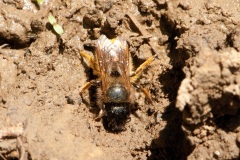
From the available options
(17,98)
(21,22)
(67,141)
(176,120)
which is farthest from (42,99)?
(176,120)

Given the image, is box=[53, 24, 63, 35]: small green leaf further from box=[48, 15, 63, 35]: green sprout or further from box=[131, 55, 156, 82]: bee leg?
box=[131, 55, 156, 82]: bee leg

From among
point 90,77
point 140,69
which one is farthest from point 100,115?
point 140,69

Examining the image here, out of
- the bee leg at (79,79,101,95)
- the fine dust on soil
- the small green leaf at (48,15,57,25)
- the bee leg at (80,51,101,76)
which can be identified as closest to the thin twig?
the fine dust on soil

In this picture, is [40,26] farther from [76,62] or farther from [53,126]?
[53,126]

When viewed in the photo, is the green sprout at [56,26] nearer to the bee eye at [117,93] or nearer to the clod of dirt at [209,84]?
the bee eye at [117,93]

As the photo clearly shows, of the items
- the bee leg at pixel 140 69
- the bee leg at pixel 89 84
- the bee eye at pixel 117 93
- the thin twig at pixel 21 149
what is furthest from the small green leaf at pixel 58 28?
the thin twig at pixel 21 149

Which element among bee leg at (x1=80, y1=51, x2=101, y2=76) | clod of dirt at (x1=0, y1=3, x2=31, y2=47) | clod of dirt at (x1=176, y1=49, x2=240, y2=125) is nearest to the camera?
clod of dirt at (x1=176, y1=49, x2=240, y2=125)

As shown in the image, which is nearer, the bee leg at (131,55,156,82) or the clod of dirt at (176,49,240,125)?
the clod of dirt at (176,49,240,125)
